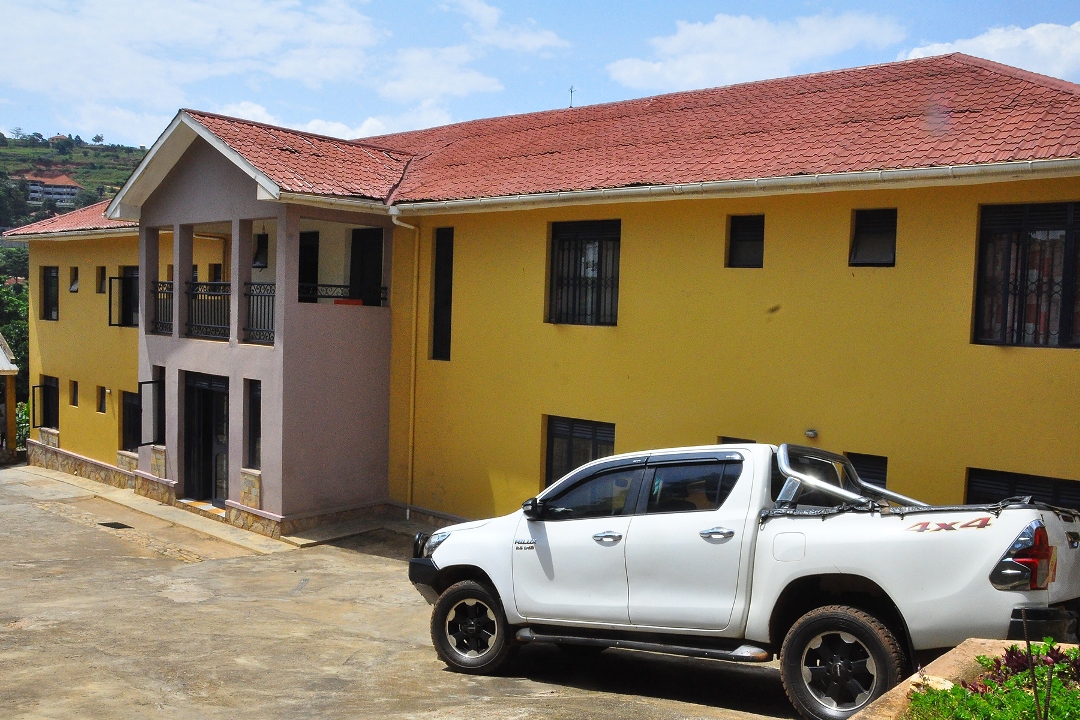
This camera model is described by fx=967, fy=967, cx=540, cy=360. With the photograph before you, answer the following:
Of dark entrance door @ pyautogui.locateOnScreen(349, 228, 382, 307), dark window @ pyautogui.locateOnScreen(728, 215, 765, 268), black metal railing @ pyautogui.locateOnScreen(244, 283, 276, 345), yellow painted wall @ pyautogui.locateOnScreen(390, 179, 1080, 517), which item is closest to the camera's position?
yellow painted wall @ pyautogui.locateOnScreen(390, 179, 1080, 517)

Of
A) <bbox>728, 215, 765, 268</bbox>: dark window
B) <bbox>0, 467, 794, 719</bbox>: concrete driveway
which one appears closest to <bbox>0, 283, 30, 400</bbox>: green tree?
<bbox>0, 467, 794, 719</bbox>: concrete driveway

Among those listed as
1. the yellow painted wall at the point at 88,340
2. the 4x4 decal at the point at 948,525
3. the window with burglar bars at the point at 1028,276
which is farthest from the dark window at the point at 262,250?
the 4x4 decal at the point at 948,525

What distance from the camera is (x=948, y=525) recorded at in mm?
5543

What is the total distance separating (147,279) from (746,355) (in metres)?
11.6

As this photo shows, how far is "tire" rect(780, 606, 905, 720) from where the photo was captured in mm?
5633

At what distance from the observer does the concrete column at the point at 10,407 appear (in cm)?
2494

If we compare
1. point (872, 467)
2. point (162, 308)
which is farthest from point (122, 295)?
point (872, 467)

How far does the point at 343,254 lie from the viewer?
16172mm

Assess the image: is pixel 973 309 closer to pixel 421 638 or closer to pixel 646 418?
pixel 646 418

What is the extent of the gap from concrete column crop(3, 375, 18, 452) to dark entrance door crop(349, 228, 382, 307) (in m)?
14.0

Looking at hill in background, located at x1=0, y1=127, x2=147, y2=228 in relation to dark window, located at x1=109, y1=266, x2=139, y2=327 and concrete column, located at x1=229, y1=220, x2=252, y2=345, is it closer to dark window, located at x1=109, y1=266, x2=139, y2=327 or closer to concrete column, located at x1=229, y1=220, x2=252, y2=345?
dark window, located at x1=109, y1=266, x2=139, y2=327

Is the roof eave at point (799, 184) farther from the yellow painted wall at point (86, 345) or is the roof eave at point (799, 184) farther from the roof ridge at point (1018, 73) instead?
the yellow painted wall at point (86, 345)

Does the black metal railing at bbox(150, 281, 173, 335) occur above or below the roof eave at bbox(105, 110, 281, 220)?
below

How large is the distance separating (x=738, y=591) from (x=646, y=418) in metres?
5.53
